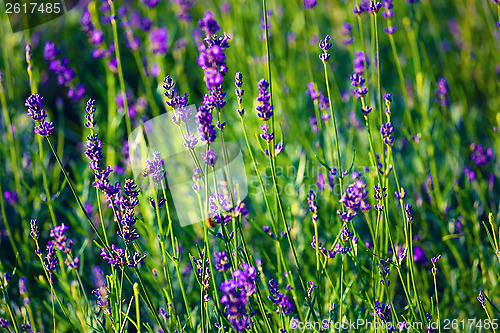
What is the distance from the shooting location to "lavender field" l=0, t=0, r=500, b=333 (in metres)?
1.33

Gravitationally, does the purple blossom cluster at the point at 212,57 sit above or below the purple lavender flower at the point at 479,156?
above

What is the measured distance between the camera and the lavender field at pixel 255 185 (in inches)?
52.6

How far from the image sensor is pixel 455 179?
7.36 ft

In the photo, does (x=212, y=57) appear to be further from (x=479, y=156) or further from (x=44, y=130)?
(x=479, y=156)

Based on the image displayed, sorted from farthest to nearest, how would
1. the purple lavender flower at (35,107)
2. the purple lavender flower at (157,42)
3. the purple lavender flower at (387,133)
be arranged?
the purple lavender flower at (157,42), the purple lavender flower at (387,133), the purple lavender flower at (35,107)

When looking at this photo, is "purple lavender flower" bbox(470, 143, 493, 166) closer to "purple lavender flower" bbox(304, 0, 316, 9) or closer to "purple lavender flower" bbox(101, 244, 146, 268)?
"purple lavender flower" bbox(304, 0, 316, 9)

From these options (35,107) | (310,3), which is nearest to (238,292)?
(35,107)

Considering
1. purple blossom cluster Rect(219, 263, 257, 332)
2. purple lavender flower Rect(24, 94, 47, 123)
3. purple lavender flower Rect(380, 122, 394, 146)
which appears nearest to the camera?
purple blossom cluster Rect(219, 263, 257, 332)

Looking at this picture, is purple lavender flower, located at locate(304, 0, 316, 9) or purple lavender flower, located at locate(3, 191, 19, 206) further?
purple lavender flower, located at locate(3, 191, 19, 206)

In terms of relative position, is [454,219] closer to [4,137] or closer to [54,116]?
[4,137]

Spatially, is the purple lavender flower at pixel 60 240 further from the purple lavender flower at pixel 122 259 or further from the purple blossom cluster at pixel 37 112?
the purple blossom cluster at pixel 37 112

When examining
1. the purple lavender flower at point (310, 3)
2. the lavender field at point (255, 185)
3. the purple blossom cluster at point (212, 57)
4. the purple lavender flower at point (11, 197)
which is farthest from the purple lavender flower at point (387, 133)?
the purple lavender flower at point (11, 197)

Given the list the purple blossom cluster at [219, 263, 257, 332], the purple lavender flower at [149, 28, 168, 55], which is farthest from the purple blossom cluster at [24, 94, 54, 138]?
the purple lavender flower at [149, 28, 168, 55]

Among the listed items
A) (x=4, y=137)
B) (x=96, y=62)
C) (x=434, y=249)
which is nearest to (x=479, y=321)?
(x=434, y=249)
